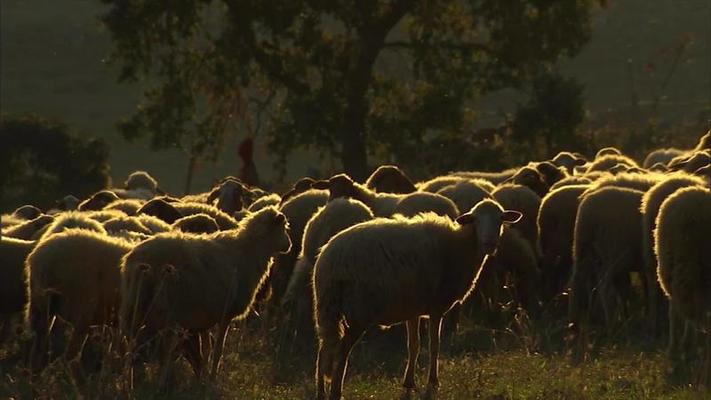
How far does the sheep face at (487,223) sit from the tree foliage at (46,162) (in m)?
25.9

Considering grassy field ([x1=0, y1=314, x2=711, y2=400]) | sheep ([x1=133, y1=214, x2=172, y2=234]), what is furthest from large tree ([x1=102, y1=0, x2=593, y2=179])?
grassy field ([x1=0, y1=314, x2=711, y2=400])

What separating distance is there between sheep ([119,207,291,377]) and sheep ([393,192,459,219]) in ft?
8.85

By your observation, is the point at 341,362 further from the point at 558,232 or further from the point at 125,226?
the point at 558,232

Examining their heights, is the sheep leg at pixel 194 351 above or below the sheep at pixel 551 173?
below

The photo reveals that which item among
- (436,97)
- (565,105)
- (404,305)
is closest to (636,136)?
(565,105)

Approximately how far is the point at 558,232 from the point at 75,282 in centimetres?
625

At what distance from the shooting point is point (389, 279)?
10.5 metres

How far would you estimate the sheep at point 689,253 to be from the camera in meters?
11.5

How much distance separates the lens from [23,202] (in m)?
35.6

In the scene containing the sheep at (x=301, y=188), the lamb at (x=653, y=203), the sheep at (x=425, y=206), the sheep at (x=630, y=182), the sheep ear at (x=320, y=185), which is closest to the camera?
the lamb at (x=653, y=203)

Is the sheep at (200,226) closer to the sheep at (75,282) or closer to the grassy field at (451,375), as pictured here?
the grassy field at (451,375)

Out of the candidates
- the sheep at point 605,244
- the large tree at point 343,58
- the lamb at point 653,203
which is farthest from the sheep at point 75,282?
the large tree at point 343,58

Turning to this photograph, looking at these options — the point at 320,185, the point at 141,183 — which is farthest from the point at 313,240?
the point at 141,183

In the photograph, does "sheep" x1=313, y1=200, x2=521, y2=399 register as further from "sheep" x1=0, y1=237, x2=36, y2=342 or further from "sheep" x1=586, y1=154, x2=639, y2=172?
"sheep" x1=586, y1=154, x2=639, y2=172
